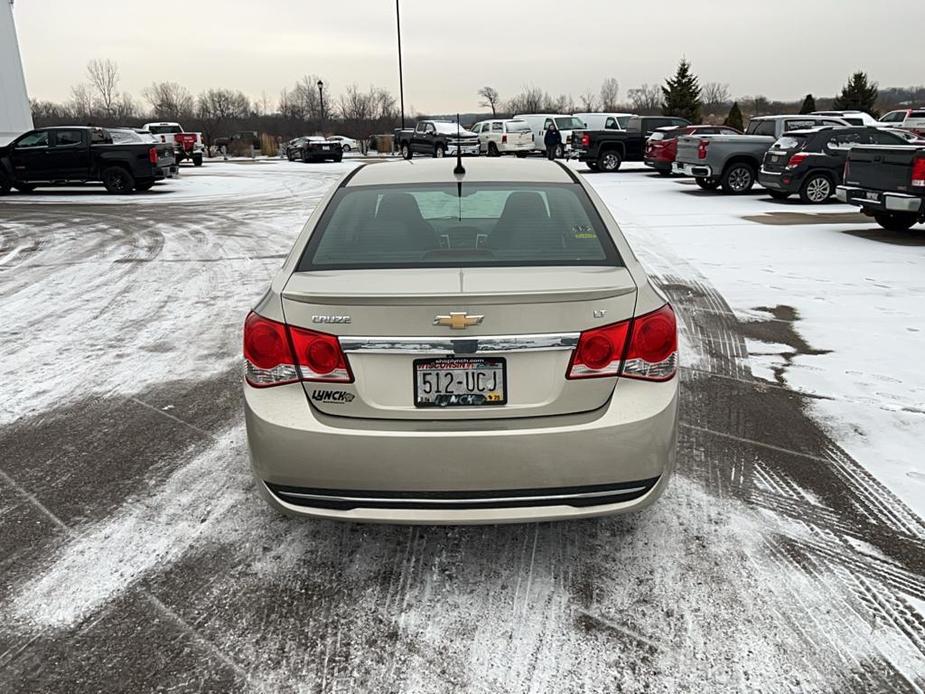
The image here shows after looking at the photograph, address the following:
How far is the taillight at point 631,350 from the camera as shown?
2678 mm

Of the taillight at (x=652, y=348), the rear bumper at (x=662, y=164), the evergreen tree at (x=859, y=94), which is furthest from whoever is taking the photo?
the evergreen tree at (x=859, y=94)

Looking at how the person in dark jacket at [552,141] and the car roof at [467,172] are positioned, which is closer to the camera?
the car roof at [467,172]

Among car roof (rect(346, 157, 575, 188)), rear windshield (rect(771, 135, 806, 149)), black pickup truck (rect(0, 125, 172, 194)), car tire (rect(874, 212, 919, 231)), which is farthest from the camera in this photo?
black pickup truck (rect(0, 125, 172, 194))

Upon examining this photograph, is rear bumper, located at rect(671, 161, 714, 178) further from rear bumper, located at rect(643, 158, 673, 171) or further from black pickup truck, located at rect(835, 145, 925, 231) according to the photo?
black pickup truck, located at rect(835, 145, 925, 231)

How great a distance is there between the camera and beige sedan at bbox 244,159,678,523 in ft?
8.63

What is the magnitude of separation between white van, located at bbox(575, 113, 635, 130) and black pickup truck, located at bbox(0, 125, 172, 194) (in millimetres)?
18240

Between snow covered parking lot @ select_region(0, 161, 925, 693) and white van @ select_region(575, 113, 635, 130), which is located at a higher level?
white van @ select_region(575, 113, 635, 130)

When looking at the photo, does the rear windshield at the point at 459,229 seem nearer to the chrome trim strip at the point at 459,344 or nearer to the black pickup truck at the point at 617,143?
the chrome trim strip at the point at 459,344

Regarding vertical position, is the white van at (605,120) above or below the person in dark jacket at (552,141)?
above

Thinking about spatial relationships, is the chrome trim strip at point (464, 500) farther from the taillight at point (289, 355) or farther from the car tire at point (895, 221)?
the car tire at point (895, 221)

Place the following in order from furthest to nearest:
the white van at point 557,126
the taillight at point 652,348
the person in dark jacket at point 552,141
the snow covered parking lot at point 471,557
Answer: the white van at point 557,126 → the person in dark jacket at point 552,141 → the taillight at point 652,348 → the snow covered parking lot at point 471,557

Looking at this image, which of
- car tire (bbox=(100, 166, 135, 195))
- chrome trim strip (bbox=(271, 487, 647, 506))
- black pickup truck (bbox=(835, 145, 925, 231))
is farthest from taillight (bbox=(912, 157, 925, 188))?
car tire (bbox=(100, 166, 135, 195))

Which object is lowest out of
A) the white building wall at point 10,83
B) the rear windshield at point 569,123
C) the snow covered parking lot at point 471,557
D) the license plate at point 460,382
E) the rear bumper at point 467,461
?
the snow covered parking lot at point 471,557

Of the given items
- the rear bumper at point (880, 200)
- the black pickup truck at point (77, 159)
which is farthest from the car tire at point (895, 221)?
the black pickup truck at point (77, 159)
